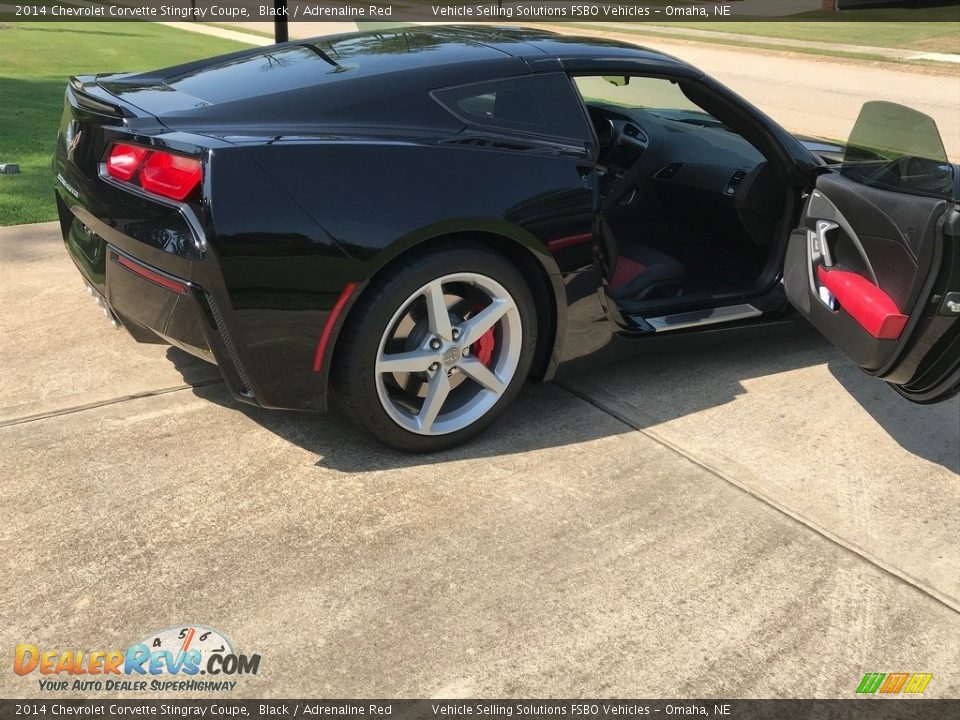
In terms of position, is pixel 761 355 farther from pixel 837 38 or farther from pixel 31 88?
pixel 837 38

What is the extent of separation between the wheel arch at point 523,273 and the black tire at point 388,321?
0.08 feet

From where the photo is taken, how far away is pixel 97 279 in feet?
10.9

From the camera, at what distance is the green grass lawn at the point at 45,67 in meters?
6.27

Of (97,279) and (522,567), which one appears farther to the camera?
(97,279)

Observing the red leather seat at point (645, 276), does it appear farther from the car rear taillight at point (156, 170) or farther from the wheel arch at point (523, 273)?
the car rear taillight at point (156, 170)

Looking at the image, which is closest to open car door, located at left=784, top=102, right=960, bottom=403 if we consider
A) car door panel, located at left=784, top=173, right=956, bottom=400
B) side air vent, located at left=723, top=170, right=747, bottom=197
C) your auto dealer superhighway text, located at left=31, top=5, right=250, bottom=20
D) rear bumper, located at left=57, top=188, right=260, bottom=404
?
car door panel, located at left=784, top=173, right=956, bottom=400

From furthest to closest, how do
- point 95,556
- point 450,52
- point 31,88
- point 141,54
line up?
point 141,54 < point 31,88 < point 450,52 < point 95,556

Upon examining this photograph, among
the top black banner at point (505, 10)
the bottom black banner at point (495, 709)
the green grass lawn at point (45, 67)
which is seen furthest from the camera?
the top black banner at point (505, 10)

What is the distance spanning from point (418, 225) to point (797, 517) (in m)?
1.58

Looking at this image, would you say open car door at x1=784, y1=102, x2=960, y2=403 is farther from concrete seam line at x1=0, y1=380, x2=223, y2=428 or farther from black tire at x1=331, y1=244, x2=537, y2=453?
concrete seam line at x1=0, y1=380, x2=223, y2=428

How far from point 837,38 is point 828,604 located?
73.6 ft

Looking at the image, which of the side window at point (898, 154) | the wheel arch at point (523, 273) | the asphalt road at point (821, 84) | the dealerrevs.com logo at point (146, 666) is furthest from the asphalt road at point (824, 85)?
the dealerrevs.com logo at point (146, 666)

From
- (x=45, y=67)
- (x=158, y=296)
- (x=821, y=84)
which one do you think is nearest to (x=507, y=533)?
(x=158, y=296)

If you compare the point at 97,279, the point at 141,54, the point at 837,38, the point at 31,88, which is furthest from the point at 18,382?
the point at 837,38
